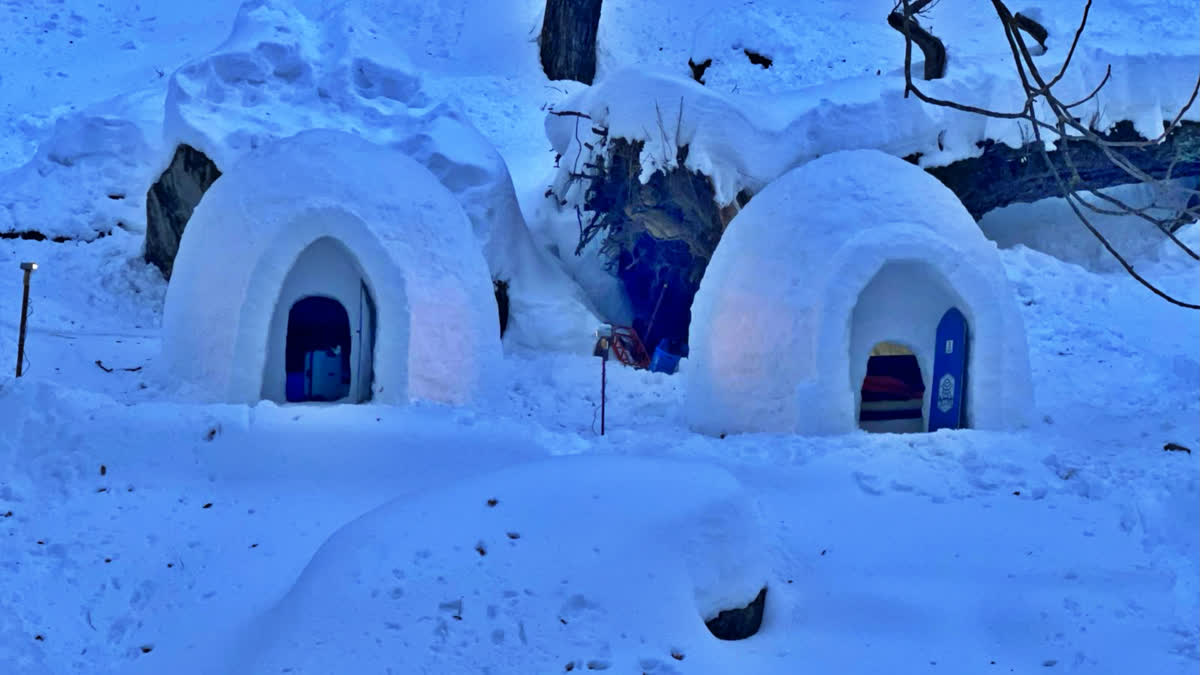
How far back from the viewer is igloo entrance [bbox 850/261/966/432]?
9805 mm

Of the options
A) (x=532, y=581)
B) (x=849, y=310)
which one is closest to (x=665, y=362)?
(x=849, y=310)

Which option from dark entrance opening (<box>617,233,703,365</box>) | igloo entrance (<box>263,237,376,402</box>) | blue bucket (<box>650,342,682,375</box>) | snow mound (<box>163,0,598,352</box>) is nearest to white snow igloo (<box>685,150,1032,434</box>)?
igloo entrance (<box>263,237,376,402</box>)

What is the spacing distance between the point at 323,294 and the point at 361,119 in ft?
22.3

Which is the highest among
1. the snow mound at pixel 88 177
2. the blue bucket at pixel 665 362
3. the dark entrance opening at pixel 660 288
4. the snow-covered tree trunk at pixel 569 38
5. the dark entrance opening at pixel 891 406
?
the snow-covered tree trunk at pixel 569 38

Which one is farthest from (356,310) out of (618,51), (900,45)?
(900,45)

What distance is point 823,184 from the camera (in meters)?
10.2

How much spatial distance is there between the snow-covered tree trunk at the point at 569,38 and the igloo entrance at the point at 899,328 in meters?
13.6

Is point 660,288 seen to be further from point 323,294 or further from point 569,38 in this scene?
point 569,38

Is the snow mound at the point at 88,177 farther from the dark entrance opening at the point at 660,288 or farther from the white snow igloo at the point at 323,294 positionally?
the dark entrance opening at the point at 660,288

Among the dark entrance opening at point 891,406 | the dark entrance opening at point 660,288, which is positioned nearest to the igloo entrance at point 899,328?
the dark entrance opening at point 891,406

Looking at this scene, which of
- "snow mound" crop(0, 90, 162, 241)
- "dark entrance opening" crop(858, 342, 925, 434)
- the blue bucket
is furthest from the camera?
"snow mound" crop(0, 90, 162, 241)

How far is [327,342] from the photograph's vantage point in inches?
398

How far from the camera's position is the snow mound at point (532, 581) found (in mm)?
4438

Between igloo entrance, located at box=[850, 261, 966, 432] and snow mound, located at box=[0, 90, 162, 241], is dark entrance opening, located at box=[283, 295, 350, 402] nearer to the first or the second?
igloo entrance, located at box=[850, 261, 966, 432]
